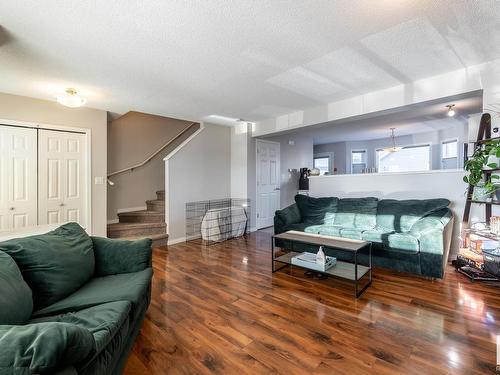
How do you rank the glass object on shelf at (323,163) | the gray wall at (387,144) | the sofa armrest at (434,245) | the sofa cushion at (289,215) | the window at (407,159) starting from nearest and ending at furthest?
1. the sofa armrest at (434,245)
2. the sofa cushion at (289,215)
3. the gray wall at (387,144)
4. the window at (407,159)
5. the glass object on shelf at (323,163)

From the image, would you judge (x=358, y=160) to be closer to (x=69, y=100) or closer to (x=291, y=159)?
(x=291, y=159)

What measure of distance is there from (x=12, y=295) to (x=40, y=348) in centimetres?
74

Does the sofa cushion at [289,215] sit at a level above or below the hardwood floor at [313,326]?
above

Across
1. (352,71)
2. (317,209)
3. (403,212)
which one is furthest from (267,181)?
(352,71)

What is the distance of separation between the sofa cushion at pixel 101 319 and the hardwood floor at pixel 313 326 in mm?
460

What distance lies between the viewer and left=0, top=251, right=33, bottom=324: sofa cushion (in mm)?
1170

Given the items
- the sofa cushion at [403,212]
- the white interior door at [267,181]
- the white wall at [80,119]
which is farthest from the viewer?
the white interior door at [267,181]

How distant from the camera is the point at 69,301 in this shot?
1.56 meters

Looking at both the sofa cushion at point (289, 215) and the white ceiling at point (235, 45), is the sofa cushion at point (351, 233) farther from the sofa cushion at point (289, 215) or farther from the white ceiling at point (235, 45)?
the white ceiling at point (235, 45)

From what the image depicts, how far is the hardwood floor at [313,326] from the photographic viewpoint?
1.60m

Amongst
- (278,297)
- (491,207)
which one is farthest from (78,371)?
(491,207)

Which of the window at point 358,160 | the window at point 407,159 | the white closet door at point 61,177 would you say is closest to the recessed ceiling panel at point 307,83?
the white closet door at point 61,177

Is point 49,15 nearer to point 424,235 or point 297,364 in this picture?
point 297,364

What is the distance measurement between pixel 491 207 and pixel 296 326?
279 cm
